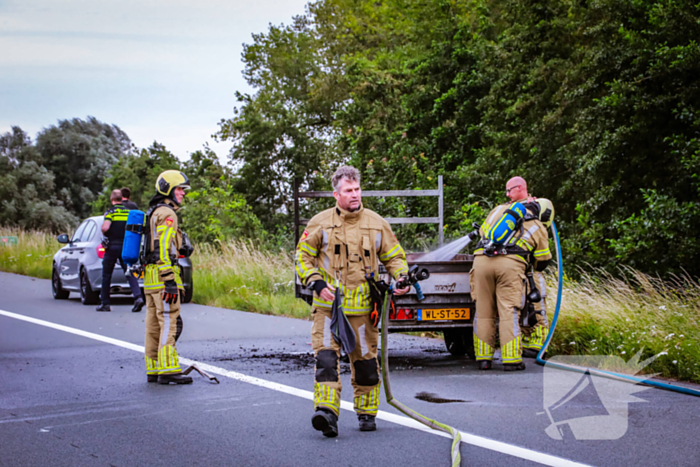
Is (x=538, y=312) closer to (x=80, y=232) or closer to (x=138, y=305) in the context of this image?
(x=138, y=305)

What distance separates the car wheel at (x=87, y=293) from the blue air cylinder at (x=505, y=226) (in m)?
9.19

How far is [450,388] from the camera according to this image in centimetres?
712

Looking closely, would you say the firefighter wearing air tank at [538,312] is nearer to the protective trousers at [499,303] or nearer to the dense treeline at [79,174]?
the protective trousers at [499,303]

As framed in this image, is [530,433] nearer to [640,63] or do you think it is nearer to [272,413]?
[272,413]

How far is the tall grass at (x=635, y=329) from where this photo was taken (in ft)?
25.2

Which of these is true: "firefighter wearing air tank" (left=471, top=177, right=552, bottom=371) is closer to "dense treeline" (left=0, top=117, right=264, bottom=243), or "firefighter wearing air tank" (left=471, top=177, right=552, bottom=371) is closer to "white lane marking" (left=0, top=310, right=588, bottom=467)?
"white lane marking" (left=0, top=310, right=588, bottom=467)

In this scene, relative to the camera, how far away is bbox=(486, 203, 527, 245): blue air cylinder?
26.9 ft

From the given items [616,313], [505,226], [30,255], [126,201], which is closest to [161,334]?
[505,226]

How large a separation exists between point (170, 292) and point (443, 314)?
2.87 metres

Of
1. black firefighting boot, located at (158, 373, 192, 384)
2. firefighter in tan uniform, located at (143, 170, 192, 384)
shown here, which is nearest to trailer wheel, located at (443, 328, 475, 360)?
black firefighting boot, located at (158, 373, 192, 384)

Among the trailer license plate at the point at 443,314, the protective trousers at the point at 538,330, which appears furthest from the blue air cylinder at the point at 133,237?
the protective trousers at the point at 538,330

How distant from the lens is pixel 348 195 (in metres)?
5.49

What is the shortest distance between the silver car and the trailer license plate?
23.8 feet

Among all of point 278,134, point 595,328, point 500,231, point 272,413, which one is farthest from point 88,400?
point 278,134
